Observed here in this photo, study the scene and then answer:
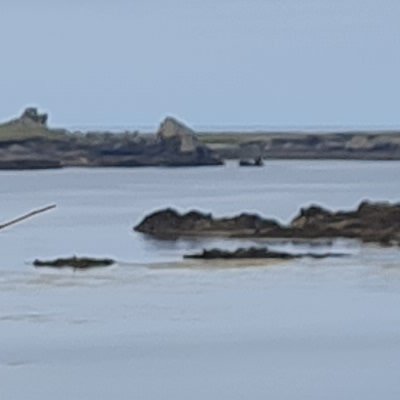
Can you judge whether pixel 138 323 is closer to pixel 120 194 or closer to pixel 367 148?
pixel 120 194

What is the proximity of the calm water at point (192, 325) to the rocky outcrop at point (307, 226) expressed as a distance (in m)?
0.58

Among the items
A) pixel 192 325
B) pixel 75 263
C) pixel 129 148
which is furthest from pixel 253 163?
pixel 192 325

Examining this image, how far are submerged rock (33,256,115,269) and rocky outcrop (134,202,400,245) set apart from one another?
4029 millimetres

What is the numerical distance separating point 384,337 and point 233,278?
4093 millimetres

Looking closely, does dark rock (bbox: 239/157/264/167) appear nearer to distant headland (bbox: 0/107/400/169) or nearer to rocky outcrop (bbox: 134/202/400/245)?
distant headland (bbox: 0/107/400/169)

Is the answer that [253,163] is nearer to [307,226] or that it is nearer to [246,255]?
[307,226]

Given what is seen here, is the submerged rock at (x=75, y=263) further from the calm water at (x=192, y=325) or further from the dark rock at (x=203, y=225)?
the dark rock at (x=203, y=225)

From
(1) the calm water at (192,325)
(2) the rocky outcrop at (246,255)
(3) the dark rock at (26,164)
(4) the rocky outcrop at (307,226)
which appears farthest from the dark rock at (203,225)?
(3) the dark rock at (26,164)

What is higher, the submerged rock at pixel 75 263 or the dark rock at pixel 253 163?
the submerged rock at pixel 75 263

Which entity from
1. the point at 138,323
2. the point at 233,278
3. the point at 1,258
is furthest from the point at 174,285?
the point at 1,258

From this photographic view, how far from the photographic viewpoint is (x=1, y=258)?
975 inches

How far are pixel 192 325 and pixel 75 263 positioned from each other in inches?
215

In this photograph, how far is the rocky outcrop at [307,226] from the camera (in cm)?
2677

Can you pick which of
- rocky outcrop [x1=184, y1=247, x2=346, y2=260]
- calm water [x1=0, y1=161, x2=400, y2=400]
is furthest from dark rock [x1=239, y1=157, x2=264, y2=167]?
rocky outcrop [x1=184, y1=247, x2=346, y2=260]
